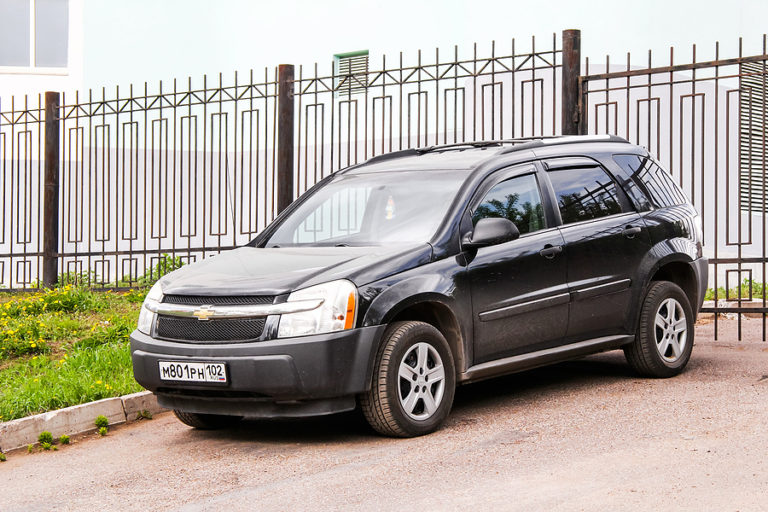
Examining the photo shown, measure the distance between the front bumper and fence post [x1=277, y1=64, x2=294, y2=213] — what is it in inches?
225

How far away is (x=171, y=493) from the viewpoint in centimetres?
528

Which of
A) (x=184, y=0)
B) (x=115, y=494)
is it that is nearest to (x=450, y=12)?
(x=184, y=0)

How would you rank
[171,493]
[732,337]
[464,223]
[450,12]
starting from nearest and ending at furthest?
[171,493] → [464,223] → [732,337] → [450,12]

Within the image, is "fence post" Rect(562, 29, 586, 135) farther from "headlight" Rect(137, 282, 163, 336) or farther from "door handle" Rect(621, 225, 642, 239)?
"headlight" Rect(137, 282, 163, 336)

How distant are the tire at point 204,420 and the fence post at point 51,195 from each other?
7874mm

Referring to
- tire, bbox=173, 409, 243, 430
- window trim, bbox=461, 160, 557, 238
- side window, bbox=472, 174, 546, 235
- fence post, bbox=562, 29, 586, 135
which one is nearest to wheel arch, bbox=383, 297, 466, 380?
window trim, bbox=461, 160, 557, 238

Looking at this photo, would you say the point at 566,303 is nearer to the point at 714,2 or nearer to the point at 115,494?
the point at 115,494

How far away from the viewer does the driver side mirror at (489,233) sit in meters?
6.53

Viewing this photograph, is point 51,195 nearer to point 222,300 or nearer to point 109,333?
point 109,333

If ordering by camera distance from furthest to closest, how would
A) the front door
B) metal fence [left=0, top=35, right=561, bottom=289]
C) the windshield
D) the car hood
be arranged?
metal fence [left=0, top=35, right=561, bottom=289]
the windshield
the front door
the car hood

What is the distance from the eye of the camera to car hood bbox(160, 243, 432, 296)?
602 cm

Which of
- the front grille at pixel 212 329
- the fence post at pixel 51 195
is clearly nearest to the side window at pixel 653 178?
the front grille at pixel 212 329

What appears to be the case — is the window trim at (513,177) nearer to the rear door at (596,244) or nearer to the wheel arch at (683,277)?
the rear door at (596,244)

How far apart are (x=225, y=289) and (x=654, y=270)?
347 cm
